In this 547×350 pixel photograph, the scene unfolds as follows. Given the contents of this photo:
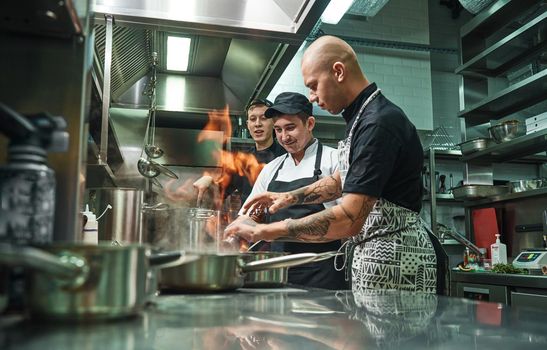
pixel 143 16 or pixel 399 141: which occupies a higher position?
pixel 143 16

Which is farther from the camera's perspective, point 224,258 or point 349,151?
point 349,151

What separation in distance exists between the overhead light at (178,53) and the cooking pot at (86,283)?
2354 millimetres

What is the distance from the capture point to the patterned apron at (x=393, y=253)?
158 centimetres

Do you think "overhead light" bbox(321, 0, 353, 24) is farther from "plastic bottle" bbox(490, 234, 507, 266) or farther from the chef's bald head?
"plastic bottle" bbox(490, 234, 507, 266)

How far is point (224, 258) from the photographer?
835mm

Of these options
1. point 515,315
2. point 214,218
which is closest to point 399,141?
point 214,218

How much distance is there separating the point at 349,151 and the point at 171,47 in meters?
1.59

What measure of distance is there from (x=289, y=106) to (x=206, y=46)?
75 centimetres

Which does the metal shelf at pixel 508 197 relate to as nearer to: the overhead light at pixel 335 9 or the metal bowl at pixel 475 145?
the metal bowl at pixel 475 145

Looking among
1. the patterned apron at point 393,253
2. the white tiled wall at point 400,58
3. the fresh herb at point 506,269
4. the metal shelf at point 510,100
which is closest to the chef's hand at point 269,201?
the patterned apron at point 393,253

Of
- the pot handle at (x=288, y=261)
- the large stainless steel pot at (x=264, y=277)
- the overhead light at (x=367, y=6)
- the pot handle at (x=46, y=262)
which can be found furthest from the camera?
the overhead light at (x=367, y=6)

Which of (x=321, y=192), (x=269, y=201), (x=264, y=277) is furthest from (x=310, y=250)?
(x=264, y=277)

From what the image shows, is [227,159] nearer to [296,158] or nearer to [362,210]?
[296,158]

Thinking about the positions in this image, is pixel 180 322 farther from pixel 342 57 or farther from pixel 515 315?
pixel 342 57
